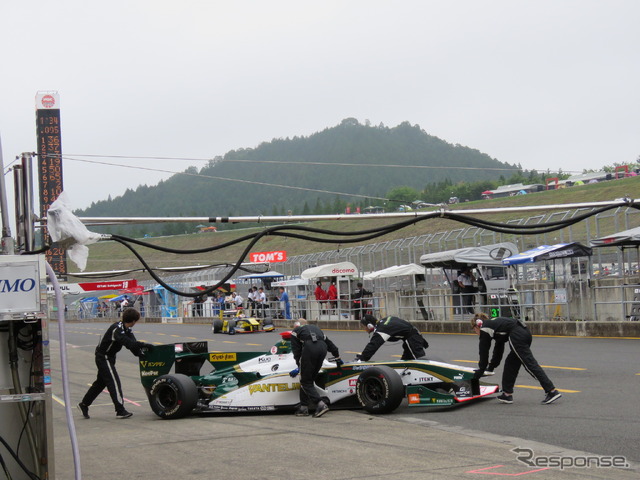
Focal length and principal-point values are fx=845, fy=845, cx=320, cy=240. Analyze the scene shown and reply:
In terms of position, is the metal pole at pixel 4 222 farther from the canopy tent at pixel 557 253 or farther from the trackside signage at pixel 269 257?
the trackside signage at pixel 269 257

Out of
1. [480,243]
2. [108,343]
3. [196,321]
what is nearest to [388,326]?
[108,343]

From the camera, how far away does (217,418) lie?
494 inches

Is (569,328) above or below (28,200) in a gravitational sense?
below

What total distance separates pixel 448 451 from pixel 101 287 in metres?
36.9

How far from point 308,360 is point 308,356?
0.19 ft

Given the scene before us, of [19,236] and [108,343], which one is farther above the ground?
[19,236]

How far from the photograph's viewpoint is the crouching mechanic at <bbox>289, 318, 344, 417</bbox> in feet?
39.8

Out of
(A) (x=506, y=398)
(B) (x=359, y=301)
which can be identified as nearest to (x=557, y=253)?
(B) (x=359, y=301)

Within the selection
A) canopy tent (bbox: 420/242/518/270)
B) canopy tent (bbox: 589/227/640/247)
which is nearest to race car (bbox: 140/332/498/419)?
canopy tent (bbox: 589/227/640/247)

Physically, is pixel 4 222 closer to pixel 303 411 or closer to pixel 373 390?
pixel 303 411

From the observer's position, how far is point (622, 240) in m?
22.6

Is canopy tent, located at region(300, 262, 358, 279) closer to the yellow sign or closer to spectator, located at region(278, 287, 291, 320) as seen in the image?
spectator, located at region(278, 287, 291, 320)

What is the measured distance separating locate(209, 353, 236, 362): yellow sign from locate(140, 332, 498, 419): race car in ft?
0.05

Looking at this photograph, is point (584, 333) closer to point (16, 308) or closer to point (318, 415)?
point (318, 415)
